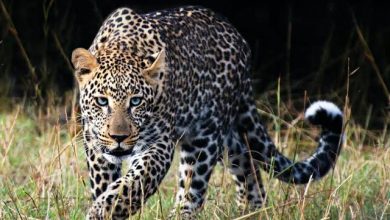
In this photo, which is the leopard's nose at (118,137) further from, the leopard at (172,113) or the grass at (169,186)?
the grass at (169,186)

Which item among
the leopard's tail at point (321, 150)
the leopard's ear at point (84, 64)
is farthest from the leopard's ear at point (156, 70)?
the leopard's tail at point (321, 150)

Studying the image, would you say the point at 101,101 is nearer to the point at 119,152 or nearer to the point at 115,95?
the point at 115,95

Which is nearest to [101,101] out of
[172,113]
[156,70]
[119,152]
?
[119,152]

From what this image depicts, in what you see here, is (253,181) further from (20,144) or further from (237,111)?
(20,144)

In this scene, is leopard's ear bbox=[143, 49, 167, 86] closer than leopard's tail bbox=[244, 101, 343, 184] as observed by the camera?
Yes

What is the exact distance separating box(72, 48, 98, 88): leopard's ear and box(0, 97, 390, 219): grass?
264 mm

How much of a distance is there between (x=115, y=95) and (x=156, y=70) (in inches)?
15.5

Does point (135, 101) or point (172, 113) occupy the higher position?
point (135, 101)

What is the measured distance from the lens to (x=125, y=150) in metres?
5.86

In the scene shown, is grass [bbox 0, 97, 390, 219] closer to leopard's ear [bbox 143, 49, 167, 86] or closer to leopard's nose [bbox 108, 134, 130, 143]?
leopard's nose [bbox 108, 134, 130, 143]

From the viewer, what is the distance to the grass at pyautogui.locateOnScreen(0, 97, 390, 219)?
6.11 meters

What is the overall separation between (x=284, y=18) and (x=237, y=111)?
5259mm

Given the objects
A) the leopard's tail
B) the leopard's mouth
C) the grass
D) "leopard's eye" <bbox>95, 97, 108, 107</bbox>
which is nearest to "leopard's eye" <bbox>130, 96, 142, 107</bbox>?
"leopard's eye" <bbox>95, 97, 108, 107</bbox>

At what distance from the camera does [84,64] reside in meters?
6.11
